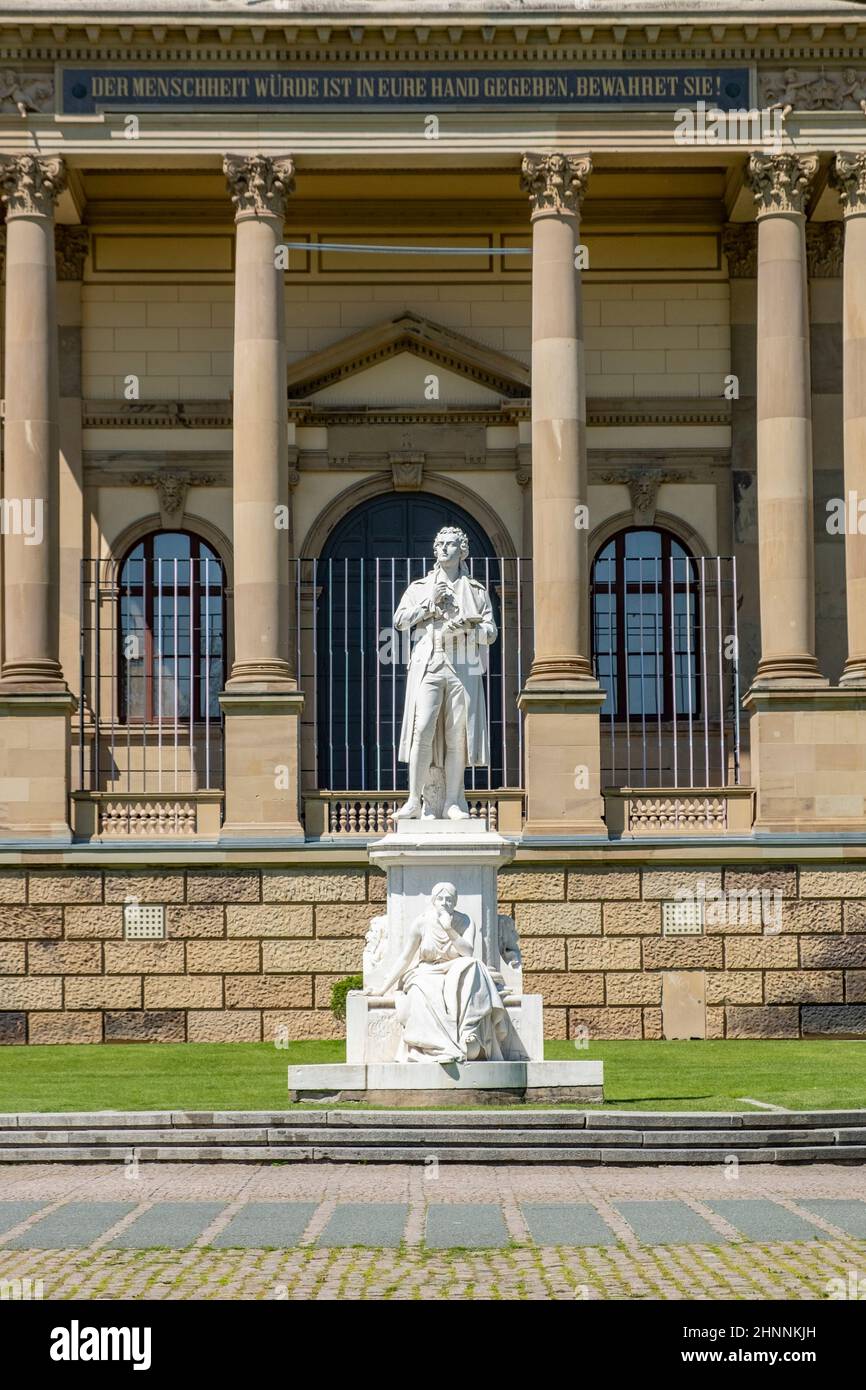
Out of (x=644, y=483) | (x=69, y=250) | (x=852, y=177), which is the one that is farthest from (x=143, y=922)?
(x=852, y=177)

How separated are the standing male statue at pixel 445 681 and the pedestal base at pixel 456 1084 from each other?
269cm

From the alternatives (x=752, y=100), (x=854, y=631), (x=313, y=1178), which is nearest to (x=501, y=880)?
(x=854, y=631)

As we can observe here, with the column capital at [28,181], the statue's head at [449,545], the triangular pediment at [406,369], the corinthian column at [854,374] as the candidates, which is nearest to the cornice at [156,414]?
the triangular pediment at [406,369]

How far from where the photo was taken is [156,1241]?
13812 mm

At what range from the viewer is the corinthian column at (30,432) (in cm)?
3225

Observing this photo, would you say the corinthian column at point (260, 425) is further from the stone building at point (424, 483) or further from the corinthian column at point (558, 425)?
the corinthian column at point (558, 425)

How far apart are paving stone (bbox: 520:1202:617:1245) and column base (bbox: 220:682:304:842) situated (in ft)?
52.6

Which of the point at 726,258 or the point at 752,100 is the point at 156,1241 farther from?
the point at 726,258

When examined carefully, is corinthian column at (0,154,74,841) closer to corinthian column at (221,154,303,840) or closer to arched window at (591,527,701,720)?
corinthian column at (221,154,303,840)

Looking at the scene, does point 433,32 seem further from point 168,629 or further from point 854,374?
point 168,629

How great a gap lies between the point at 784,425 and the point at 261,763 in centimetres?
901

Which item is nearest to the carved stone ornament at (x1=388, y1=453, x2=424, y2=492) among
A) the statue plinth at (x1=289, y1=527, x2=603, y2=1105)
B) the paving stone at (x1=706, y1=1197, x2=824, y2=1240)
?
the statue plinth at (x1=289, y1=527, x2=603, y2=1105)

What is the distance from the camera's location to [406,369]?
38.1 meters

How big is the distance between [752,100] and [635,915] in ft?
39.5
